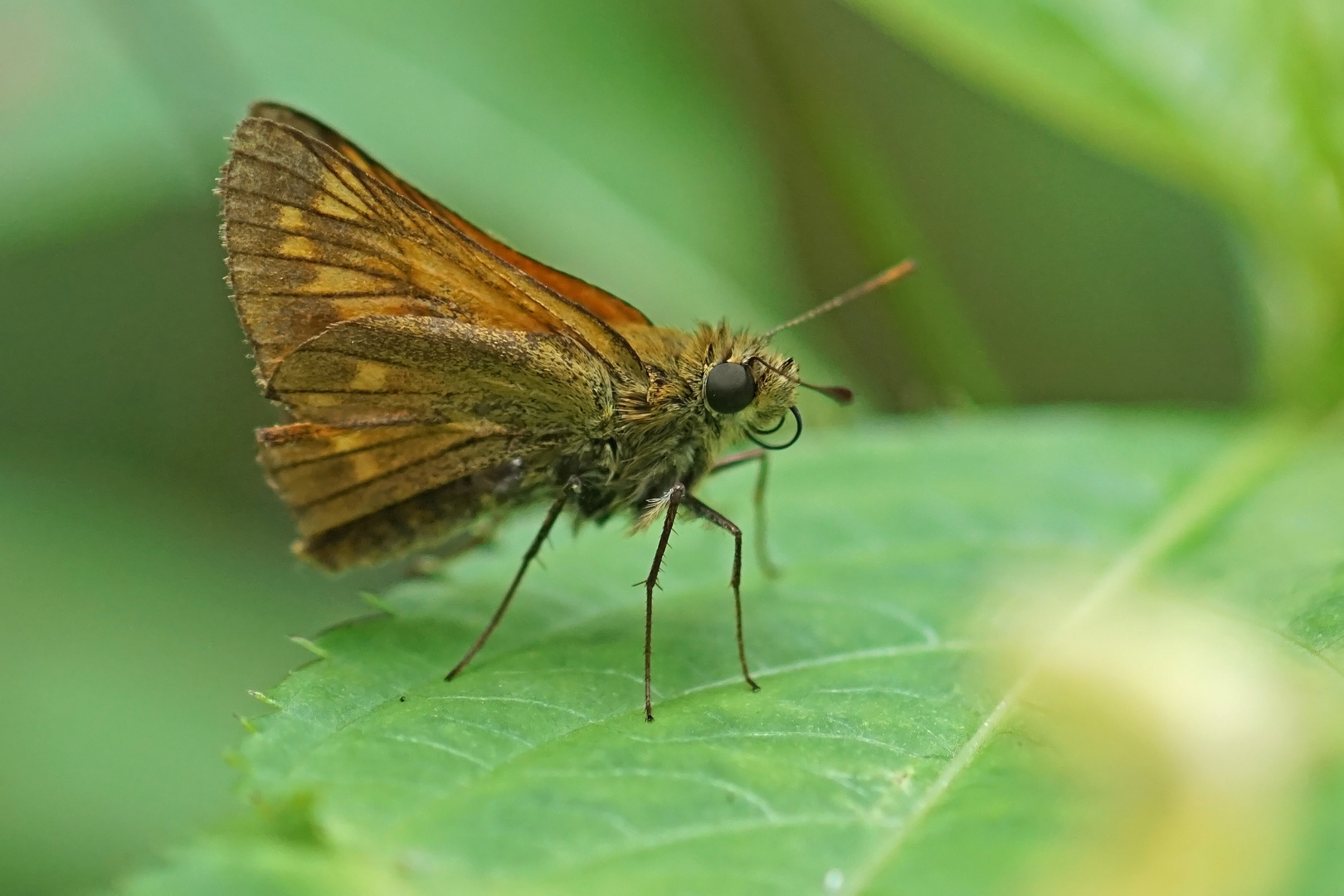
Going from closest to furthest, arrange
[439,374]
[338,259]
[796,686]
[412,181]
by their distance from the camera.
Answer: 1. [796,686]
2. [338,259]
3. [439,374]
4. [412,181]

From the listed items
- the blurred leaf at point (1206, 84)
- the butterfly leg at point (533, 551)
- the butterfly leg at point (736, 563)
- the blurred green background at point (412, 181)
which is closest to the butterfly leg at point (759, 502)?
the butterfly leg at point (736, 563)

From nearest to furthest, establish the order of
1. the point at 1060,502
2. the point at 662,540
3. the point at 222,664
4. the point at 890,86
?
the point at 662,540, the point at 1060,502, the point at 222,664, the point at 890,86

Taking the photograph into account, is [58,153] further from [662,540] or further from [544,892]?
[544,892]

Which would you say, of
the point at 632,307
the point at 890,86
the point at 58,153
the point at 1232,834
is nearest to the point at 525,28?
the point at 58,153

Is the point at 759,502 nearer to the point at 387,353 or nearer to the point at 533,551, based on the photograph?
the point at 533,551

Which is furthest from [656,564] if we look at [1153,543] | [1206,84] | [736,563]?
[1206,84]
